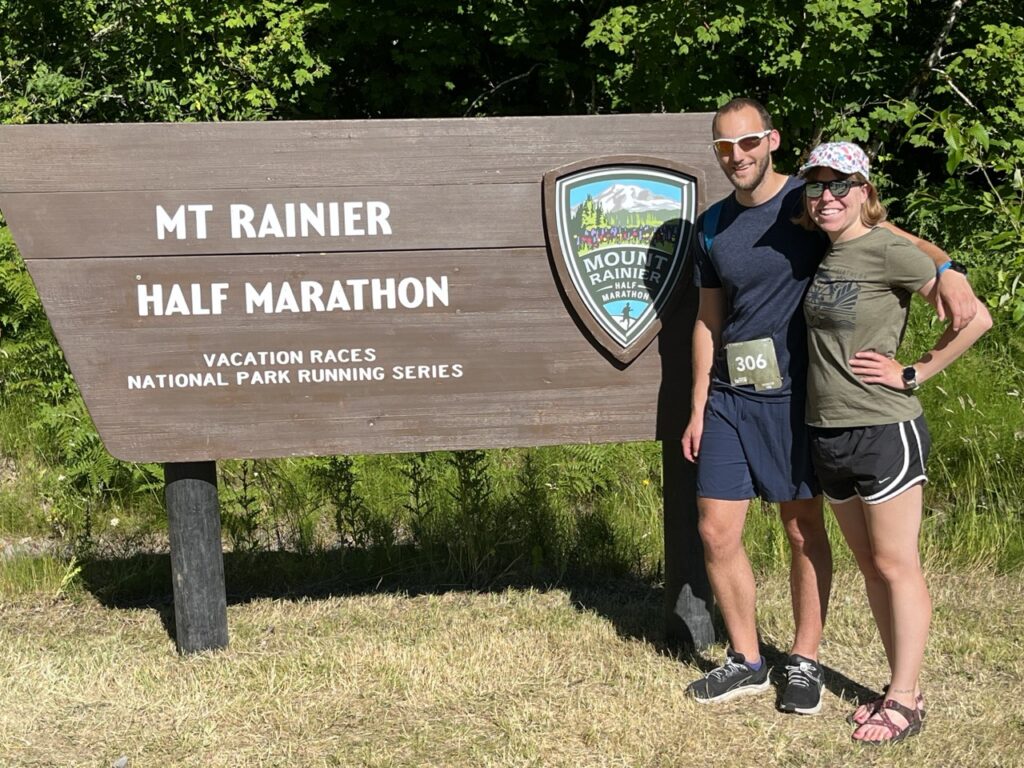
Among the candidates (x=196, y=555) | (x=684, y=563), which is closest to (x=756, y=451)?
(x=684, y=563)

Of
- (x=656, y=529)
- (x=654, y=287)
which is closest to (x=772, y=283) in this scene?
(x=654, y=287)

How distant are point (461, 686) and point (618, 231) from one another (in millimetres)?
1656

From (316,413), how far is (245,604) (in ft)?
4.12

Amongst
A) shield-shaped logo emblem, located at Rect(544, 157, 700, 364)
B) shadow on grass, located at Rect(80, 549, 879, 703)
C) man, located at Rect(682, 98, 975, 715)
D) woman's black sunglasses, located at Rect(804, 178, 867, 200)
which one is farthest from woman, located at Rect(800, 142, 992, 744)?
shadow on grass, located at Rect(80, 549, 879, 703)

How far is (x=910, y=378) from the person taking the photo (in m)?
3.34

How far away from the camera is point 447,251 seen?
13.5 ft

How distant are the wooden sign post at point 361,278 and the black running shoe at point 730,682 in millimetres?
846

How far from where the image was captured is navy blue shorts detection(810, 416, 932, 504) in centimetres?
336

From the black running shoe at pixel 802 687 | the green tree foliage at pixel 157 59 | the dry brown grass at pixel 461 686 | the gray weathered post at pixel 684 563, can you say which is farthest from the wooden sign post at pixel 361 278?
→ the green tree foliage at pixel 157 59

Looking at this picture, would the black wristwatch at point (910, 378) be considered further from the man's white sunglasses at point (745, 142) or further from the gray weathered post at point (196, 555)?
the gray weathered post at point (196, 555)

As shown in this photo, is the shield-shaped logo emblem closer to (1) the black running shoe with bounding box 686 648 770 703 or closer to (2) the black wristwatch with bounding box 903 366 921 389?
(2) the black wristwatch with bounding box 903 366 921 389

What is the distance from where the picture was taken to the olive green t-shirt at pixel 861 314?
3307 millimetres

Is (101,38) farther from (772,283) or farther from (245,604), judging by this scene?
(772,283)

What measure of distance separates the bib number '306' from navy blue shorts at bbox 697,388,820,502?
60 millimetres
